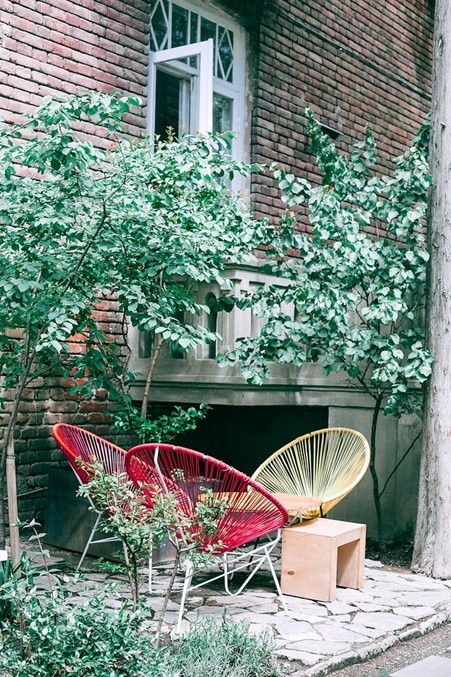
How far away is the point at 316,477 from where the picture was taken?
6570mm

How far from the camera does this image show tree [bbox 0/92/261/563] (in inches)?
169

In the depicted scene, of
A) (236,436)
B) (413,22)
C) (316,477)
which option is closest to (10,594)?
(316,477)

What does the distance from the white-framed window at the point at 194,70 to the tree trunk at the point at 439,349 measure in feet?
6.37

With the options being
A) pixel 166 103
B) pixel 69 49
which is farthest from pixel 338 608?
pixel 166 103

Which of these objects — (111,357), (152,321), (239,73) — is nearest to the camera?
(152,321)

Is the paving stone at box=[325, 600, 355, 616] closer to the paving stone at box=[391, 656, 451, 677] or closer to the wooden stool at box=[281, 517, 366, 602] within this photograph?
the wooden stool at box=[281, 517, 366, 602]

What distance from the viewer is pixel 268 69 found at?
30.7 feet

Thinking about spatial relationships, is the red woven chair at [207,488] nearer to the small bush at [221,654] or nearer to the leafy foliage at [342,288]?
the small bush at [221,654]

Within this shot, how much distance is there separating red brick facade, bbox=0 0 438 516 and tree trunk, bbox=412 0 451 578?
103 inches

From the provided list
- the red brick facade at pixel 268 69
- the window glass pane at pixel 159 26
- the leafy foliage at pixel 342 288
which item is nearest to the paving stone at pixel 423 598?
the leafy foliage at pixel 342 288

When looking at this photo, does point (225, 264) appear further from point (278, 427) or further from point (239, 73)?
point (239, 73)

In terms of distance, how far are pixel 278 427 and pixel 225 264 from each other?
2500mm

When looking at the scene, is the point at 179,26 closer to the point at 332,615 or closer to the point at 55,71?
the point at 55,71

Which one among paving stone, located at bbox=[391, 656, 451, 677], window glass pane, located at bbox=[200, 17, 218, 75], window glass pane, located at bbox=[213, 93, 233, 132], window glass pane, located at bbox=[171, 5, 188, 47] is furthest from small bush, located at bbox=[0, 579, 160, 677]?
window glass pane, located at bbox=[200, 17, 218, 75]
